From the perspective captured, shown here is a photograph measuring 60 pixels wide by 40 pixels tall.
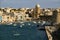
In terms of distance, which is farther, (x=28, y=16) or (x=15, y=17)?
(x=28, y=16)

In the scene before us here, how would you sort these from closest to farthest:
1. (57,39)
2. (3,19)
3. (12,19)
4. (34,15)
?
1. (57,39)
2. (3,19)
3. (12,19)
4. (34,15)

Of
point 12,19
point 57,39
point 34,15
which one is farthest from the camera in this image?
point 34,15

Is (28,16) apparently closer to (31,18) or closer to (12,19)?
(31,18)

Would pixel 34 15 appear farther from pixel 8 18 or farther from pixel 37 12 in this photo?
pixel 8 18

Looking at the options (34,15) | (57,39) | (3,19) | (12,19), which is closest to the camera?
(57,39)

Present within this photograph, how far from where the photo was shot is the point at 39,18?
3903 inches

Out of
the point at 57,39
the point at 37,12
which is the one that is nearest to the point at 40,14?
the point at 37,12

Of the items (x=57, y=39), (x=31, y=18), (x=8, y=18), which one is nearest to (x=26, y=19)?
(x=31, y=18)

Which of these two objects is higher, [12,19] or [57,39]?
[57,39]

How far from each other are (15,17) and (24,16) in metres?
7.25

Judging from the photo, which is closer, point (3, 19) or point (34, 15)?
point (3, 19)

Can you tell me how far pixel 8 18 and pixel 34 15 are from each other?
1260 centimetres

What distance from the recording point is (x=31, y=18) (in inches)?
3903

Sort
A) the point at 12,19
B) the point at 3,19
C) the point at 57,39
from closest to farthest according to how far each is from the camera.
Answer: the point at 57,39 < the point at 3,19 < the point at 12,19
